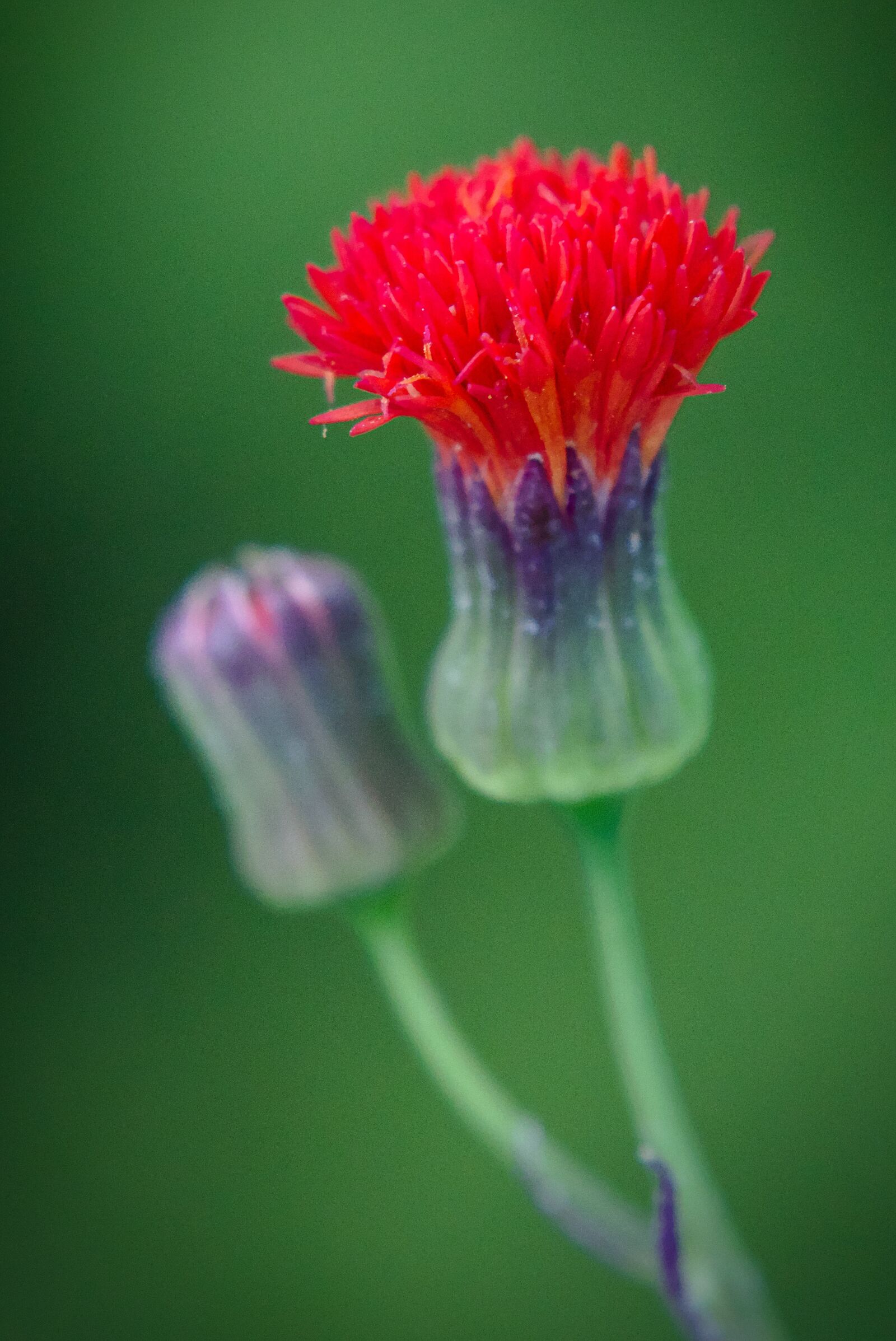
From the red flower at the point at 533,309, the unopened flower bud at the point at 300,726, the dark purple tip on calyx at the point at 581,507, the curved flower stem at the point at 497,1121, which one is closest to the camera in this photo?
the red flower at the point at 533,309

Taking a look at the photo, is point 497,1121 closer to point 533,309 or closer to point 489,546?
point 489,546

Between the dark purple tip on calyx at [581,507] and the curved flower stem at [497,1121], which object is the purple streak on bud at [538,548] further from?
the curved flower stem at [497,1121]

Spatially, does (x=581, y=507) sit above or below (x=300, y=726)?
above

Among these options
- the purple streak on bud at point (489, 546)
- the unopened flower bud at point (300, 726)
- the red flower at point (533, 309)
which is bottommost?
the unopened flower bud at point (300, 726)

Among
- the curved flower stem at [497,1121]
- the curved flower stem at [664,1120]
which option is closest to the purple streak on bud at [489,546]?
the curved flower stem at [664,1120]

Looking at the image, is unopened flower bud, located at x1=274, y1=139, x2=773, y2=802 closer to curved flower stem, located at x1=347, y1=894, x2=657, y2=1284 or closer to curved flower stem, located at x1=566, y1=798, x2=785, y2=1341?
curved flower stem, located at x1=566, y1=798, x2=785, y2=1341

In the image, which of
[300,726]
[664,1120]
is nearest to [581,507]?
[300,726]

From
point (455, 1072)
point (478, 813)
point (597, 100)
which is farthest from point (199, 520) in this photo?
point (455, 1072)
